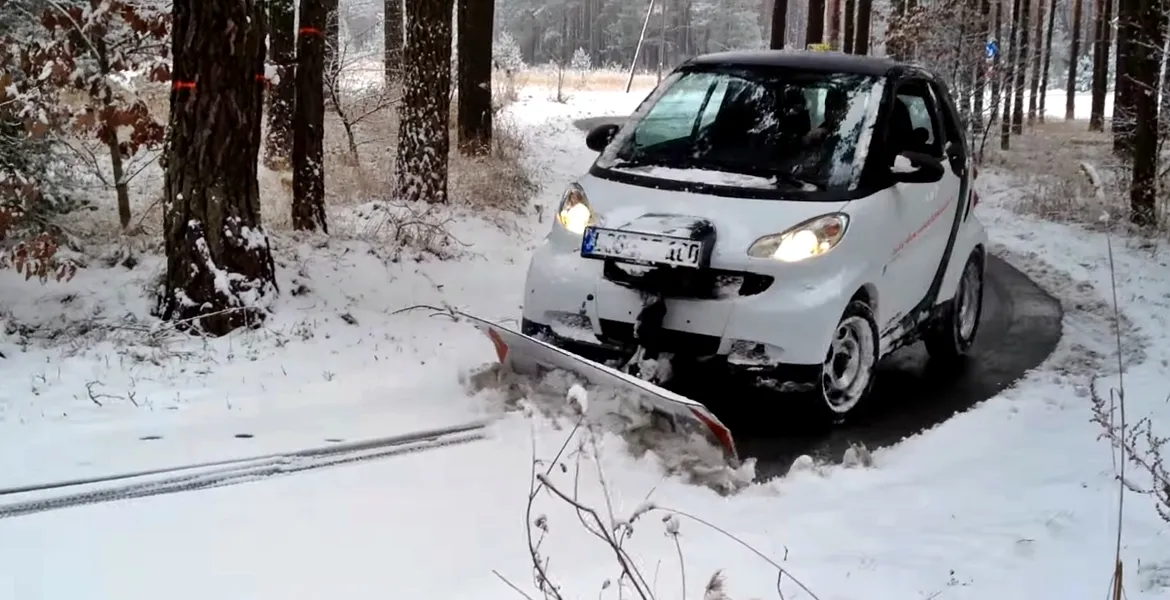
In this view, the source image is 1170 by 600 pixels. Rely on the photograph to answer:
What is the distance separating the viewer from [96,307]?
23.2ft

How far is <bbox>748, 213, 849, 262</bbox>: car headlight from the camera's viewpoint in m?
5.25

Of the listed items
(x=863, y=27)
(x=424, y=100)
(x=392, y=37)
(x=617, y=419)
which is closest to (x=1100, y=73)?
(x=863, y=27)

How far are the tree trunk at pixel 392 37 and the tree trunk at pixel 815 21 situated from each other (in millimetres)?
8185

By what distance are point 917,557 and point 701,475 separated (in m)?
1.03

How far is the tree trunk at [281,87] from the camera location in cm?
1232

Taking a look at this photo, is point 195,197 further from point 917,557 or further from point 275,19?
point 275,19

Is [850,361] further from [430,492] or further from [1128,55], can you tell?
[1128,55]

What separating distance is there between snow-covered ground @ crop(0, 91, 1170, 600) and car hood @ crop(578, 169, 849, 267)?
1139mm

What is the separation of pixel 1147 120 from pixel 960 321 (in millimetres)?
7658

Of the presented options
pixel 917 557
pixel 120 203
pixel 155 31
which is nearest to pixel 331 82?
pixel 120 203

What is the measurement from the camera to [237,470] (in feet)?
14.9

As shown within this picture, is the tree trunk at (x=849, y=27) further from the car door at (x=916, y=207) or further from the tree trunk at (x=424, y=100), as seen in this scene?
the car door at (x=916, y=207)

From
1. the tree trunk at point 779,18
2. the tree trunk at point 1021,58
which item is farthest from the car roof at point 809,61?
the tree trunk at point 779,18

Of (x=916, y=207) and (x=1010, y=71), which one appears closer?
(x=916, y=207)
